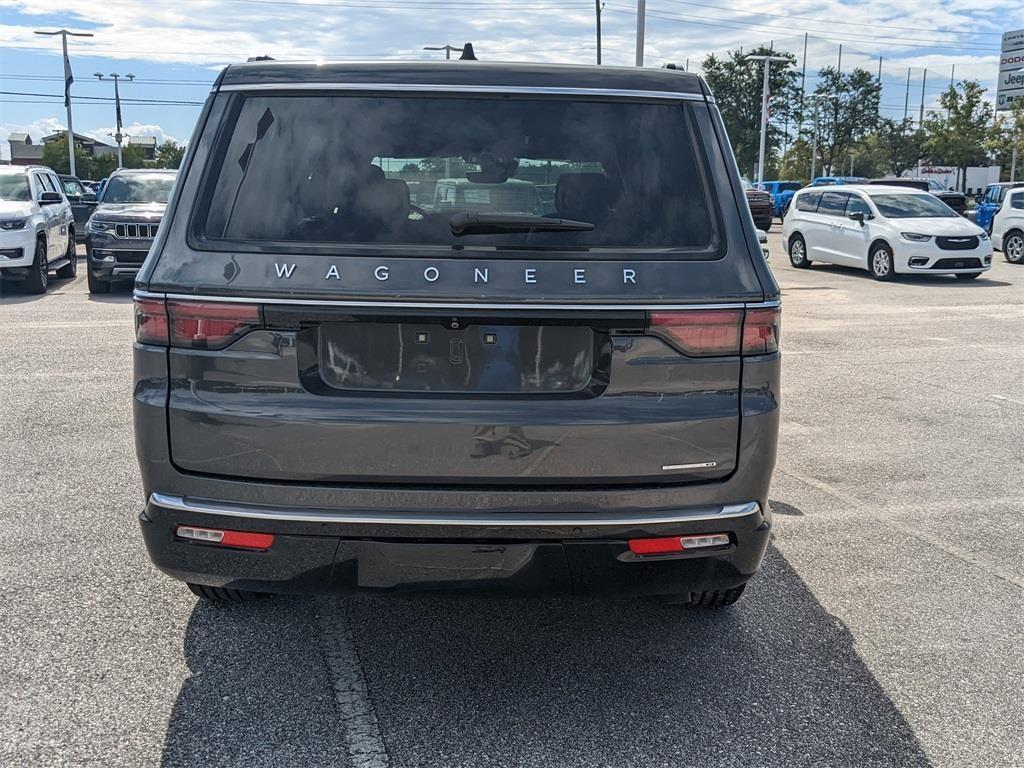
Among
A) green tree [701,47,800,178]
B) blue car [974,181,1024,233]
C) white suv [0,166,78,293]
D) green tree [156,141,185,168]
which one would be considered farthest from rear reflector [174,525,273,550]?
green tree [156,141,185,168]

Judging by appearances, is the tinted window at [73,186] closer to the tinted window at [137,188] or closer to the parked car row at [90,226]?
the parked car row at [90,226]

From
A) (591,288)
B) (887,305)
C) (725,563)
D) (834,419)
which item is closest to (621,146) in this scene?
(591,288)

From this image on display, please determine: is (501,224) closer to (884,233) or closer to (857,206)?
(884,233)

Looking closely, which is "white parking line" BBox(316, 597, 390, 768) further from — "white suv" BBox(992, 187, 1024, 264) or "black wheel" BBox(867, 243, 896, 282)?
"white suv" BBox(992, 187, 1024, 264)

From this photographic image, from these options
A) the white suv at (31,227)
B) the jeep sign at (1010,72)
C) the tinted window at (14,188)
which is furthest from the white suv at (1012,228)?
the jeep sign at (1010,72)

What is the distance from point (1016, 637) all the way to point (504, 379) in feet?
7.62

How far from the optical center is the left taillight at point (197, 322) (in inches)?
110

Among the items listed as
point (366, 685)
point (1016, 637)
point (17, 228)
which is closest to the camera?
point (366, 685)

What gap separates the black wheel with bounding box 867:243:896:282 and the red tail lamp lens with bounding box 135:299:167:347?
16612 mm

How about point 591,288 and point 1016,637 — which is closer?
point 591,288

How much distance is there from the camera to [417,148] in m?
3.00

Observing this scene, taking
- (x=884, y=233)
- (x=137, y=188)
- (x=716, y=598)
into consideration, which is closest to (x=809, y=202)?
(x=884, y=233)

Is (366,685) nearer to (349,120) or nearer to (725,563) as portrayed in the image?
(725,563)

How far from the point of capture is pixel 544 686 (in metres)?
3.34
